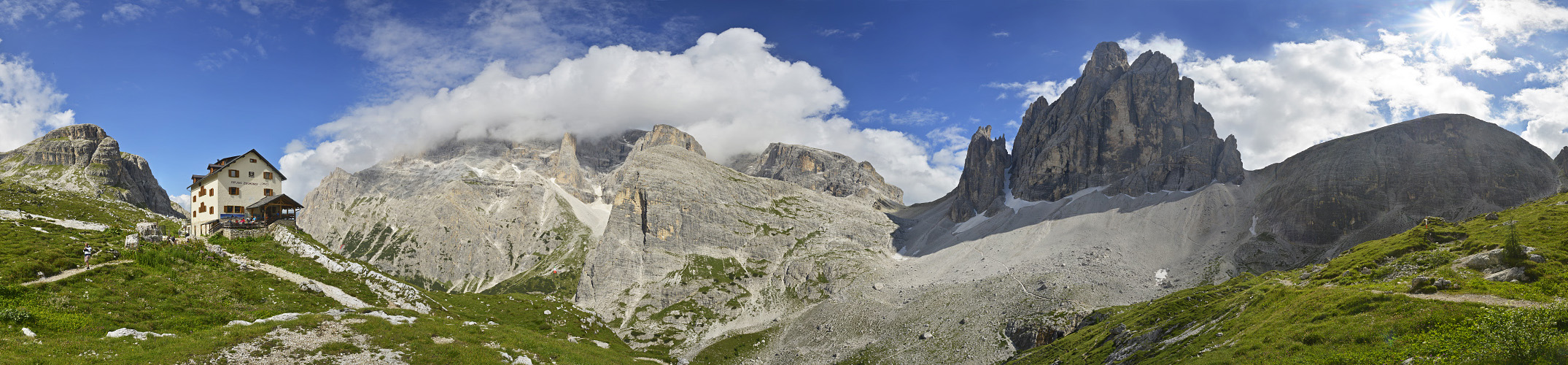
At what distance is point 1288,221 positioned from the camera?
176750 mm

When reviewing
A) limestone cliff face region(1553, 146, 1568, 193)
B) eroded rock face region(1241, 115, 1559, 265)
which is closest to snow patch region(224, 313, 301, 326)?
eroded rock face region(1241, 115, 1559, 265)

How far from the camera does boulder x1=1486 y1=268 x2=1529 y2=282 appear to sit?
1726 inches

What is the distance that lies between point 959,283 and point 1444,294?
13345 centimetres

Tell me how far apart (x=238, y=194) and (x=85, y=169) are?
512ft

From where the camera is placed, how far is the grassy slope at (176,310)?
3009 centimetres

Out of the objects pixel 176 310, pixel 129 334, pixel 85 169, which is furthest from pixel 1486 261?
pixel 85 169

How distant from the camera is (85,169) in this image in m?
166

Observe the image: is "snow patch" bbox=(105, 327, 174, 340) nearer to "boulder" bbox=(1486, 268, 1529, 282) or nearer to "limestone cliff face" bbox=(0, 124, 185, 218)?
"boulder" bbox=(1486, 268, 1529, 282)

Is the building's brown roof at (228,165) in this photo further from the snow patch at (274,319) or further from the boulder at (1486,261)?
the boulder at (1486,261)

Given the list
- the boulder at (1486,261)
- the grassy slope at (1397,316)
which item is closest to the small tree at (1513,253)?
the boulder at (1486,261)

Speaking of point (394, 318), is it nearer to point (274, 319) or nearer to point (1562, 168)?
point (274, 319)

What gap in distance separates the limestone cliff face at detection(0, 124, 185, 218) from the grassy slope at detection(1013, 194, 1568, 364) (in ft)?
718

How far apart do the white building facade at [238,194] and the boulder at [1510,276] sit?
10887 centimetres

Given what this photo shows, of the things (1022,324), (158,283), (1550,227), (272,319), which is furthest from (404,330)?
(1022,324)
